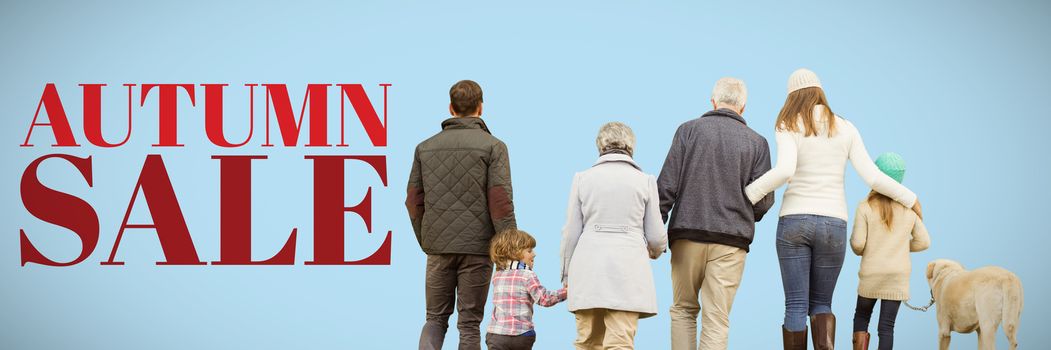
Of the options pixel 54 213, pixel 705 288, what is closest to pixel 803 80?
pixel 705 288

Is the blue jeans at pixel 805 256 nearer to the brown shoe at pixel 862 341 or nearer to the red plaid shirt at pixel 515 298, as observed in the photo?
the brown shoe at pixel 862 341

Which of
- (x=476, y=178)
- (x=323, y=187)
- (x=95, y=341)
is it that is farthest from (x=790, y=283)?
(x=95, y=341)

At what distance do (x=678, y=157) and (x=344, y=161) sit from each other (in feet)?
13.5

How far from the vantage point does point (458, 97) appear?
5852mm

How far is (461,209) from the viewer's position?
575 centimetres

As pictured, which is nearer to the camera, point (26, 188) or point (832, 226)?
point (832, 226)

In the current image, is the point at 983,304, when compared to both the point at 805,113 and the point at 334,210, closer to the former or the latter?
the point at 805,113

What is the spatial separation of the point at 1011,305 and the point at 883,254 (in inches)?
26.5

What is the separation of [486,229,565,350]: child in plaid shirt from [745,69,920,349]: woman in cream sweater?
996 mm

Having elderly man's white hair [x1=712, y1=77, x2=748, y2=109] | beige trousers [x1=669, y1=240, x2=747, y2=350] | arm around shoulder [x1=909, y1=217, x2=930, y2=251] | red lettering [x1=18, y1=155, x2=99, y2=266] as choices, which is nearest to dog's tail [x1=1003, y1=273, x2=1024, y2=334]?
arm around shoulder [x1=909, y1=217, x2=930, y2=251]

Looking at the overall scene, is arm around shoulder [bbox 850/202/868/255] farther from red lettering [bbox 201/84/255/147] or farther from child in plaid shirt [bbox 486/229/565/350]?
red lettering [bbox 201/84/255/147]

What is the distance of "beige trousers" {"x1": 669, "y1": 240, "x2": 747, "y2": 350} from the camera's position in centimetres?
549

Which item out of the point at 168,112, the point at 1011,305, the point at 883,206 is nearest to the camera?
the point at 883,206

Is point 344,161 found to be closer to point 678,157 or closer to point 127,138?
point 127,138
